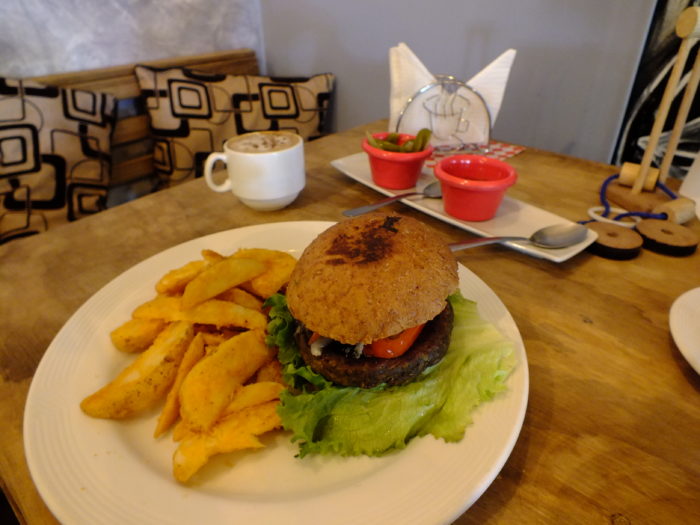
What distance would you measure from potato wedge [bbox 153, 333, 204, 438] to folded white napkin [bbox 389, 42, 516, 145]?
192cm

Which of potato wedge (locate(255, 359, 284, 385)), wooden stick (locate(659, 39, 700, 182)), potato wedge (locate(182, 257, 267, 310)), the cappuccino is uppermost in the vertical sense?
wooden stick (locate(659, 39, 700, 182))

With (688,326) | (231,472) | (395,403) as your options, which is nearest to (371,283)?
(395,403)

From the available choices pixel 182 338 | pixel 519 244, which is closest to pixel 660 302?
pixel 519 244

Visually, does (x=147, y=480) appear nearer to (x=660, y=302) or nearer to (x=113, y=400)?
(x=113, y=400)

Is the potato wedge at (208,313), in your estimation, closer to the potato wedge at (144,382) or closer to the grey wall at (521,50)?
the potato wedge at (144,382)

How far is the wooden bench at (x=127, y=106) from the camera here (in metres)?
3.18

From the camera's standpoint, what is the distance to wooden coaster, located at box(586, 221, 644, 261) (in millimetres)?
1564

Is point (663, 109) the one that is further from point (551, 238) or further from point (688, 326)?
point (688, 326)

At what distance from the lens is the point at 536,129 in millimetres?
3221

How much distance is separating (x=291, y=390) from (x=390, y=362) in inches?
10.7

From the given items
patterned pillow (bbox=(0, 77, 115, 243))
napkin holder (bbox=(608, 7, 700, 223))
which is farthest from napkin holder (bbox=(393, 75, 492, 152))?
patterned pillow (bbox=(0, 77, 115, 243))

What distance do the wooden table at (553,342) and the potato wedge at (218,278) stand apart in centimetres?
49

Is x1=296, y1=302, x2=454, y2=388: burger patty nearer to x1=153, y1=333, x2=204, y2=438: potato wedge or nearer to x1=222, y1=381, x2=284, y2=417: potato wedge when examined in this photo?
x1=222, y1=381, x2=284, y2=417: potato wedge

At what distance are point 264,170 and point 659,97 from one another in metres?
2.43
